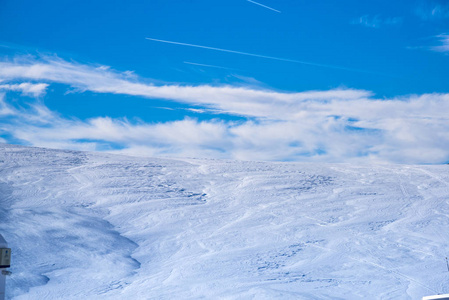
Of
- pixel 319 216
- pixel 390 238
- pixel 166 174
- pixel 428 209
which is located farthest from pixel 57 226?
pixel 428 209

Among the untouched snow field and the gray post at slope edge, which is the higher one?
the untouched snow field

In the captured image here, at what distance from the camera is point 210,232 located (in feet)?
25.0

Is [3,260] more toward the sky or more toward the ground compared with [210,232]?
more toward the ground

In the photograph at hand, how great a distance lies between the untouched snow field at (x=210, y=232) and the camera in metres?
6.08

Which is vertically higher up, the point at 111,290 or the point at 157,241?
the point at 157,241

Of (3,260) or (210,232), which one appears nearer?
(3,260)

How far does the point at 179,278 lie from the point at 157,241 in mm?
1135

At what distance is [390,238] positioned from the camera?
7.79m

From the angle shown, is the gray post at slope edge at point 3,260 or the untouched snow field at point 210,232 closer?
the gray post at slope edge at point 3,260

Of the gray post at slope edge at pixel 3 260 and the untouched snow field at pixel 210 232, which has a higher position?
the untouched snow field at pixel 210 232

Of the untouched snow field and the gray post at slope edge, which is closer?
the gray post at slope edge

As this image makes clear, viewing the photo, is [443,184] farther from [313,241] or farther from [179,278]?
[179,278]

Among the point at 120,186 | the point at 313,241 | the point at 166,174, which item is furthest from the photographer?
the point at 166,174

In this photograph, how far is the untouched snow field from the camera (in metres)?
6.08
